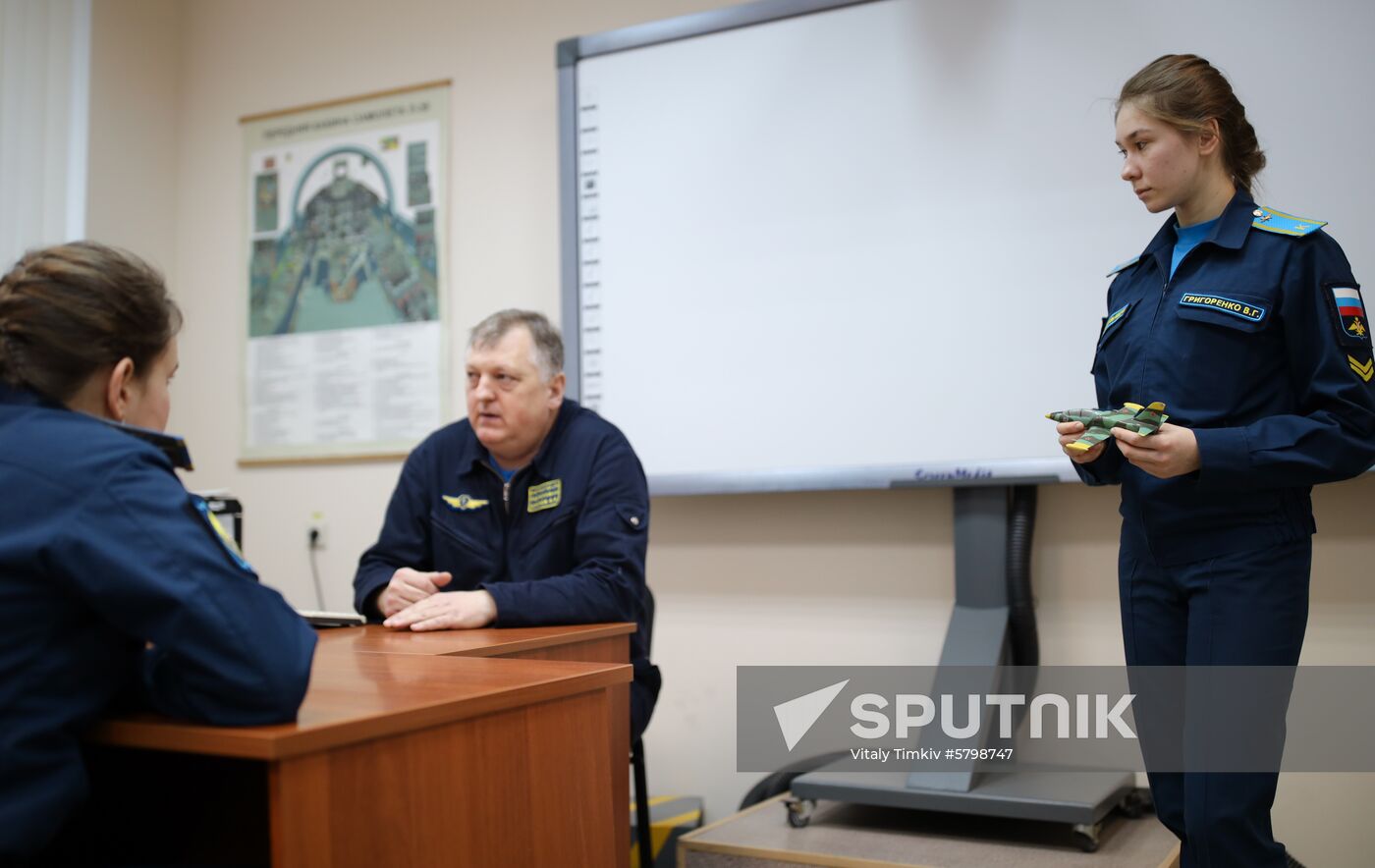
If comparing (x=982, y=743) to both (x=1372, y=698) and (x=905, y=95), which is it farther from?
(x=905, y=95)

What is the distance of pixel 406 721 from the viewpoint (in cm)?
112

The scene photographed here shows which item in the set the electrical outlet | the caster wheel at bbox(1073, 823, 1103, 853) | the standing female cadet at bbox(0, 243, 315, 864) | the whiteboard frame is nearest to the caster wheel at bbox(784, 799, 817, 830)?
the caster wheel at bbox(1073, 823, 1103, 853)

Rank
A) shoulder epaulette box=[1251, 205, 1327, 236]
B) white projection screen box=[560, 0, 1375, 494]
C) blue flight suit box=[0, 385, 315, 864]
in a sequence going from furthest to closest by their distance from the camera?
white projection screen box=[560, 0, 1375, 494] → shoulder epaulette box=[1251, 205, 1327, 236] → blue flight suit box=[0, 385, 315, 864]

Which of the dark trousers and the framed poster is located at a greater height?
the framed poster

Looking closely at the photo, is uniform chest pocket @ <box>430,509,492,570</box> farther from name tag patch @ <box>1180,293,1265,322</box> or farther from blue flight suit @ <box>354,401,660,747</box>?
name tag patch @ <box>1180,293,1265,322</box>

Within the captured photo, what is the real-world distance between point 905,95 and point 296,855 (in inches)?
95.9

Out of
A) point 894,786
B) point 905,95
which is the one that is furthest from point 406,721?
point 905,95

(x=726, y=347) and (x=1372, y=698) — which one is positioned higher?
(x=726, y=347)

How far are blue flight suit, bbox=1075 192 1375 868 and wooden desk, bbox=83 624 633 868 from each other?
2.65 ft

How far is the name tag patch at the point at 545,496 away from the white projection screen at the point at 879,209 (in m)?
0.84

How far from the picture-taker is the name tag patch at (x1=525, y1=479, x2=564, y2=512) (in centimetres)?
229

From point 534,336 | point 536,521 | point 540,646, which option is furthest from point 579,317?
point 540,646

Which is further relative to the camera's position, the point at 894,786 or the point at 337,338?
the point at 337,338

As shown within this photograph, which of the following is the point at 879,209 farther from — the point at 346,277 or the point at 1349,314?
the point at 346,277
